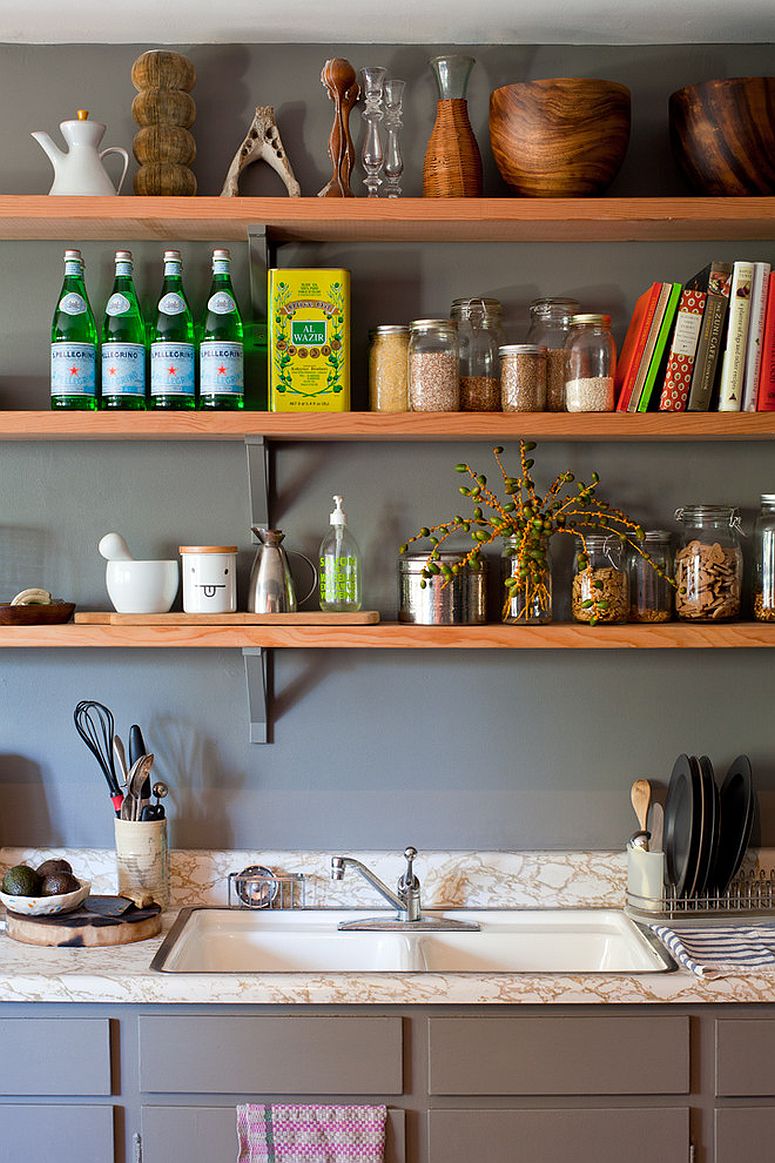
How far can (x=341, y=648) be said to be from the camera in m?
2.37

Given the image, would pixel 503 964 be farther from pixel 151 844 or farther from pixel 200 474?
pixel 200 474

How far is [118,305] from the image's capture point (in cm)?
228

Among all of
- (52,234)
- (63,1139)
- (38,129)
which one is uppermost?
(38,129)

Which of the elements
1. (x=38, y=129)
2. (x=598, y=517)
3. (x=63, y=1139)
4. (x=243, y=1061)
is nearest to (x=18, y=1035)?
(x=63, y=1139)

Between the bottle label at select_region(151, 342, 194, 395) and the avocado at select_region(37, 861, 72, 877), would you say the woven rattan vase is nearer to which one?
the bottle label at select_region(151, 342, 194, 395)

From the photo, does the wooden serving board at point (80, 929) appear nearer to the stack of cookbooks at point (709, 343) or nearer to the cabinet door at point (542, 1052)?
the cabinet door at point (542, 1052)

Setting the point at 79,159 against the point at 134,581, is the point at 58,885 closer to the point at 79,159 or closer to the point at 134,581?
the point at 134,581

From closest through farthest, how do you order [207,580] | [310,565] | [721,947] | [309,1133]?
[309,1133] → [721,947] → [207,580] → [310,565]

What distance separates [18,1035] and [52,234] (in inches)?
57.3

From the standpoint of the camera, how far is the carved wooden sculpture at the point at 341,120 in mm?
2246

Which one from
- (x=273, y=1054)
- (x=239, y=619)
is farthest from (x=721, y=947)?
(x=239, y=619)

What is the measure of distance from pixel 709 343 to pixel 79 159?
1212mm

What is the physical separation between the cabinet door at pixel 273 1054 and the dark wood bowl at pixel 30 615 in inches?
29.3

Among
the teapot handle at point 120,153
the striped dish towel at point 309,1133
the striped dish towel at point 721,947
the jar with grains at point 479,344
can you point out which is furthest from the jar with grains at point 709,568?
the teapot handle at point 120,153
